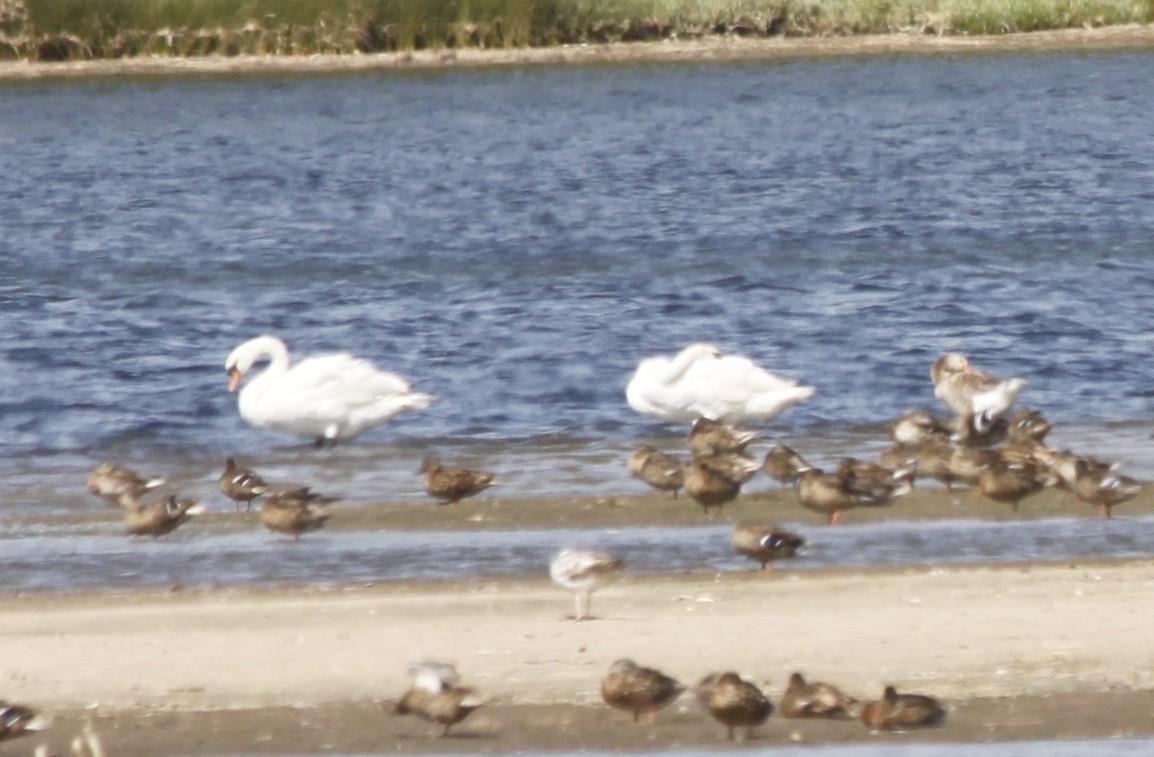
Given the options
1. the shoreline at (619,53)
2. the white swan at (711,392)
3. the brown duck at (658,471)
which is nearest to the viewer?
the brown duck at (658,471)

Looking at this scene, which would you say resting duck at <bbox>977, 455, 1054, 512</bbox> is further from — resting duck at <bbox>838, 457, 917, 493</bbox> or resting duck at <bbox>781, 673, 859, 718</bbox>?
resting duck at <bbox>781, 673, 859, 718</bbox>

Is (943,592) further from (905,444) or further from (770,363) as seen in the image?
(770,363)

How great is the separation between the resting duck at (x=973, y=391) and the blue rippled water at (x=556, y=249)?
54 cm

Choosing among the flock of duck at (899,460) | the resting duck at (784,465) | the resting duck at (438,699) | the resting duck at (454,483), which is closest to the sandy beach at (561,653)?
the resting duck at (438,699)

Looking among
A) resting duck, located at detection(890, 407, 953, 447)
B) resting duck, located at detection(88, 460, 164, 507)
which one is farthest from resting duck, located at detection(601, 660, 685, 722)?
resting duck, located at detection(890, 407, 953, 447)

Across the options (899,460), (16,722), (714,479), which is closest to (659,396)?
(899,460)

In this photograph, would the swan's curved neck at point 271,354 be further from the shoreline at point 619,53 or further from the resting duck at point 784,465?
the shoreline at point 619,53

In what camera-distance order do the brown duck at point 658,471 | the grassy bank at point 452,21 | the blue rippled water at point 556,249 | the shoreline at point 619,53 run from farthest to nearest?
the grassy bank at point 452,21 → the shoreline at point 619,53 → the blue rippled water at point 556,249 → the brown duck at point 658,471

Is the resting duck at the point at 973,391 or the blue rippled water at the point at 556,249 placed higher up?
the resting duck at the point at 973,391

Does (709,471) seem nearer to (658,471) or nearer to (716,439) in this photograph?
(658,471)

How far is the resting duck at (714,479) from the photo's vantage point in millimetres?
11305

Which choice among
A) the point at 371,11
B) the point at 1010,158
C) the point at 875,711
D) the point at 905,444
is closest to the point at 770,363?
the point at 905,444

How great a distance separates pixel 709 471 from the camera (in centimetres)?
1135

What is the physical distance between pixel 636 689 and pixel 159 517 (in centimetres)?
406
